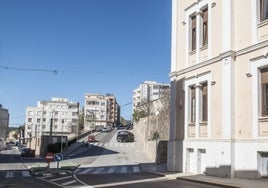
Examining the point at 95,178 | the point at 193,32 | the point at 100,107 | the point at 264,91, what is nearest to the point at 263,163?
the point at 264,91

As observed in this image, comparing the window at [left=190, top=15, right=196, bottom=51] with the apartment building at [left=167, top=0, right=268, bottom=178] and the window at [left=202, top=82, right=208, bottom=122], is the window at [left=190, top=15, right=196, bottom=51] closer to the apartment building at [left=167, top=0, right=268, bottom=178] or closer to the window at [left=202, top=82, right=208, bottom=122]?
the apartment building at [left=167, top=0, right=268, bottom=178]

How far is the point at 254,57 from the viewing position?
22000 millimetres

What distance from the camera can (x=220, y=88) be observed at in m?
24.4

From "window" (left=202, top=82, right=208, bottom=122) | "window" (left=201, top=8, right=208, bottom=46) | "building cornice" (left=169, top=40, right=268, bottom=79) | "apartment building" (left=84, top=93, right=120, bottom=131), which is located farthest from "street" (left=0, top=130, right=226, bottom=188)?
"apartment building" (left=84, top=93, right=120, bottom=131)

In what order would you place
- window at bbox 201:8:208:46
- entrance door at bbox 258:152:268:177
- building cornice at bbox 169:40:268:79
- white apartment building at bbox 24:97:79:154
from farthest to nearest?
white apartment building at bbox 24:97:79:154
window at bbox 201:8:208:46
building cornice at bbox 169:40:268:79
entrance door at bbox 258:152:268:177

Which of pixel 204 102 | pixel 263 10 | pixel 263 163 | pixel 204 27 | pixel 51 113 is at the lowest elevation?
pixel 263 163

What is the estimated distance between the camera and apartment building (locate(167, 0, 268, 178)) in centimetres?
2167

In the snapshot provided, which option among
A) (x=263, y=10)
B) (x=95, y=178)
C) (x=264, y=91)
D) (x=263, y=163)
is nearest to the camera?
(x=263, y=163)

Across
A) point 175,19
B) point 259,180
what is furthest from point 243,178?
point 175,19

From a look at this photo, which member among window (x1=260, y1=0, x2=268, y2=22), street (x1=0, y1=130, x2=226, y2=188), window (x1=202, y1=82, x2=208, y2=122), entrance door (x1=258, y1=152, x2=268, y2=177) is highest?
window (x1=260, y1=0, x2=268, y2=22)

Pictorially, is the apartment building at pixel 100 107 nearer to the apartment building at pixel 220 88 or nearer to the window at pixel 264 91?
the apartment building at pixel 220 88

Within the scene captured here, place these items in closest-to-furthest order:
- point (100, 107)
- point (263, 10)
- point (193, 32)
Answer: point (263, 10) → point (193, 32) → point (100, 107)

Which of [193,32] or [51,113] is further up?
[51,113]

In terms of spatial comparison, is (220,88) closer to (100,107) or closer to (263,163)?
(263,163)
